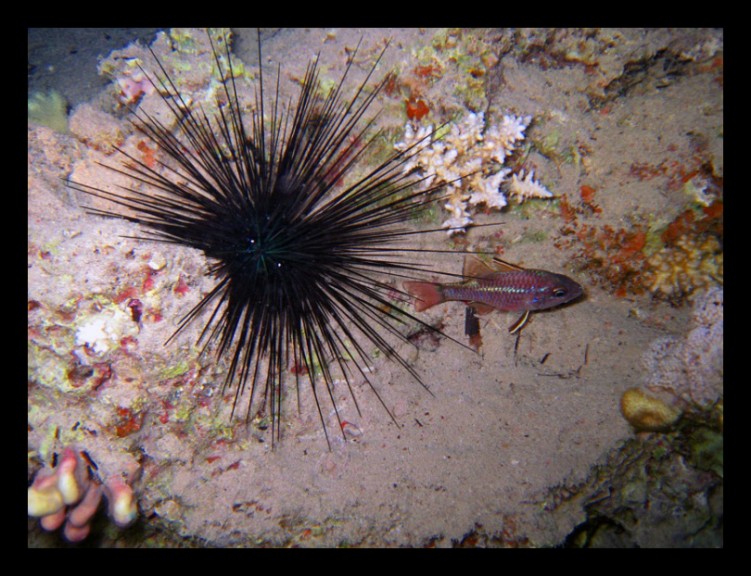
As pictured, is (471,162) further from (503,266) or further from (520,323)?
(520,323)

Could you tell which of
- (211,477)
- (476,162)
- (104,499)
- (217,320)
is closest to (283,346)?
(217,320)

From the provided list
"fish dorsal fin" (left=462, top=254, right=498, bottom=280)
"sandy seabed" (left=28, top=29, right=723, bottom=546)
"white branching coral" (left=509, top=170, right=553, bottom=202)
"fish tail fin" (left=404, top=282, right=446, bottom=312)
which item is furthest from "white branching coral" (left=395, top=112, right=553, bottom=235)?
"fish tail fin" (left=404, top=282, right=446, bottom=312)

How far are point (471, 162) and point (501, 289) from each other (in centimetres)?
123

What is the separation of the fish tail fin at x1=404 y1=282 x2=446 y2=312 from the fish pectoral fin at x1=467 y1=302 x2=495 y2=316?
13.5 inches

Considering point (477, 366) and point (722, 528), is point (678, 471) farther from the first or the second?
point (477, 366)

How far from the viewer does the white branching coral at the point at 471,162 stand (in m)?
3.39

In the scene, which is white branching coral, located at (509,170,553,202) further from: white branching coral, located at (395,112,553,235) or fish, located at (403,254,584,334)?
fish, located at (403,254,584,334)

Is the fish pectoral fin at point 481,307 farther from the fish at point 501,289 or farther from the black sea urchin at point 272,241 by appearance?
the black sea urchin at point 272,241

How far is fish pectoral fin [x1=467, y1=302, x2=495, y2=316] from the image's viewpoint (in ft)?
11.5

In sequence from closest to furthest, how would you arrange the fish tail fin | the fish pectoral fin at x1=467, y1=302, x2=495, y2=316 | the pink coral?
the pink coral, the fish tail fin, the fish pectoral fin at x1=467, y1=302, x2=495, y2=316

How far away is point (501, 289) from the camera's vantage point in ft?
10.8

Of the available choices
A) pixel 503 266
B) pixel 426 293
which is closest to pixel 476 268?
pixel 503 266

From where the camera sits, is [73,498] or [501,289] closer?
[73,498]
